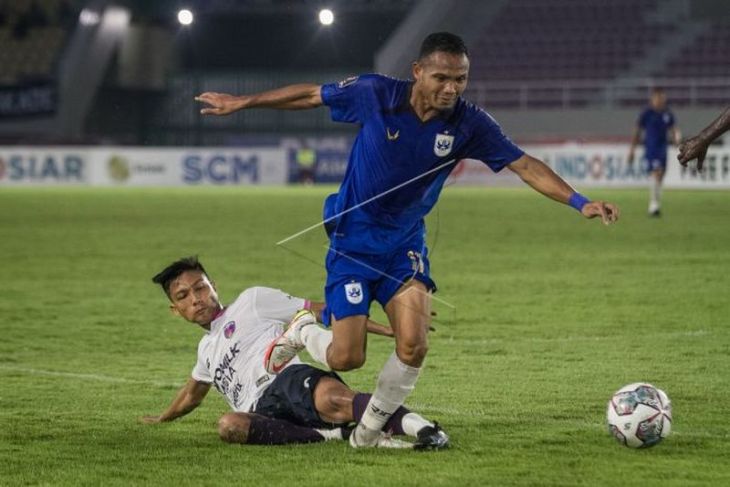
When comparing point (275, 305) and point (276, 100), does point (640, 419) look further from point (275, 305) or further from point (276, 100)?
point (276, 100)

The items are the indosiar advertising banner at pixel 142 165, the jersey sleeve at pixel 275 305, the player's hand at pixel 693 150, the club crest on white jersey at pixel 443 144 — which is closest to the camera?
the club crest on white jersey at pixel 443 144

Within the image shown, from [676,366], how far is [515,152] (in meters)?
3.11

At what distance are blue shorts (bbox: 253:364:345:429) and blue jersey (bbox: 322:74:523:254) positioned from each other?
63 centimetres

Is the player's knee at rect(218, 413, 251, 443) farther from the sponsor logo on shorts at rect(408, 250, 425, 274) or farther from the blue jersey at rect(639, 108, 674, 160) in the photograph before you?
the blue jersey at rect(639, 108, 674, 160)

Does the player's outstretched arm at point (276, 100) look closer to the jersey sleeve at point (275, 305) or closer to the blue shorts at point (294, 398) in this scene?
the jersey sleeve at point (275, 305)

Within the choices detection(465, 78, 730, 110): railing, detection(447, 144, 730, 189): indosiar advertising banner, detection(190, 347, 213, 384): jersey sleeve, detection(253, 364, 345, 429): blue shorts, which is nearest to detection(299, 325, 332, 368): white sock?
detection(253, 364, 345, 429): blue shorts

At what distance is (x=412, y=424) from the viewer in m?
6.62

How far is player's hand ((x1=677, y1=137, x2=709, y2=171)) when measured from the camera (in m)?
7.14

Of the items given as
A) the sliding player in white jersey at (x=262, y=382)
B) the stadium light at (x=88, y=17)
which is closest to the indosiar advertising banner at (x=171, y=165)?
the stadium light at (x=88, y=17)

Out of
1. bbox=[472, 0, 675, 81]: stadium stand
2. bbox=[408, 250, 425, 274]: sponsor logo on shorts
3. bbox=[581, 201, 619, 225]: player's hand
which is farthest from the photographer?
bbox=[472, 0, 675, 81]: stadium stand

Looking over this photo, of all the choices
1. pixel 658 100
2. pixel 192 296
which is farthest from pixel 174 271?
pixel 658 100

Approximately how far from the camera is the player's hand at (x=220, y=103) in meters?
6.63

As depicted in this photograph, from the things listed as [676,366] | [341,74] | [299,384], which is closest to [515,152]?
[299,384]

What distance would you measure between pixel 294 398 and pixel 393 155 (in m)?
1.25
